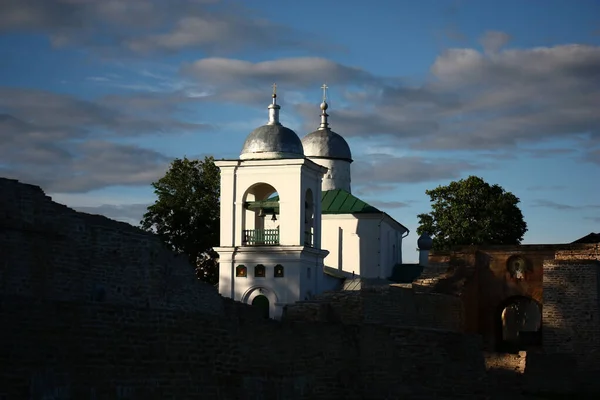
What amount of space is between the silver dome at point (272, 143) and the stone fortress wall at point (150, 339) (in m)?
20.4

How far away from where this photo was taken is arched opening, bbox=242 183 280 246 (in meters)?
36.9

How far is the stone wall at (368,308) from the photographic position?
17.7m

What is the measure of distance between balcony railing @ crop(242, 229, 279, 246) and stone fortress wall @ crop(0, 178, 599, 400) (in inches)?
755

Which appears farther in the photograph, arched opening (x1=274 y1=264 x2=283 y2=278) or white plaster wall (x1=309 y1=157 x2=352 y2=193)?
white plaster wall (x1=309 y1=157 x2=352 y2=193)

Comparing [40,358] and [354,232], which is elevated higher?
[354,232]

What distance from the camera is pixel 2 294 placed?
11.6 meters

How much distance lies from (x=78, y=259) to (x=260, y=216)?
2446cm

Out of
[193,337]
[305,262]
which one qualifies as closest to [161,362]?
[193,337]

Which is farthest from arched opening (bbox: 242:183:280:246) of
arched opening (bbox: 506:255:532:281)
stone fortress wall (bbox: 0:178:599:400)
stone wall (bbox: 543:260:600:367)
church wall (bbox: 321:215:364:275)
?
stone fortress wall (bbox: 0:178:599:400)

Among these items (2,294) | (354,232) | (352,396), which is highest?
(354,232)

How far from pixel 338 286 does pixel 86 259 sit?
90.2 feet

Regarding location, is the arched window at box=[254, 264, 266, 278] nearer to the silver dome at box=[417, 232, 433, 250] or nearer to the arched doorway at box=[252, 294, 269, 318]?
the arched doorway at box=[252, 294, 269, 318]

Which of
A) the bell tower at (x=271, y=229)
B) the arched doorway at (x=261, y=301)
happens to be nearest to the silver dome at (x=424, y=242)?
the bell tower at (x=271, y=229)

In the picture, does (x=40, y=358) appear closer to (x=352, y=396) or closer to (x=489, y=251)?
(x=352, y=396)
